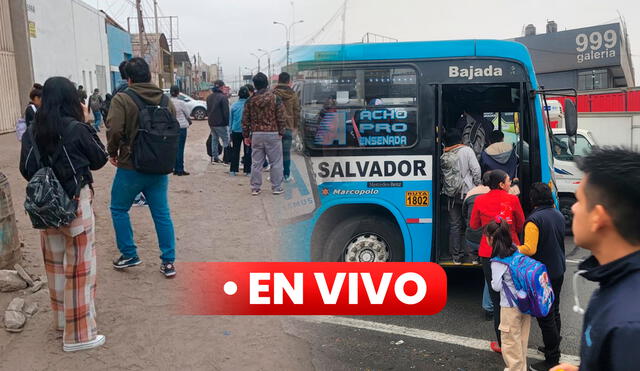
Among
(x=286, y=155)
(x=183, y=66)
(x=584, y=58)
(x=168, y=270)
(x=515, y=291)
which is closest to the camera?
(x=515, y=291)

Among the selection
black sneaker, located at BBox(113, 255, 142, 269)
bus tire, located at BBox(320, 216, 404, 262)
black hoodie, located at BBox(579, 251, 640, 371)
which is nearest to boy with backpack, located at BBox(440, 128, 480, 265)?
bus tire, located at BBox(320, 216, 404, 262)

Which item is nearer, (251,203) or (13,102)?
(251,203)

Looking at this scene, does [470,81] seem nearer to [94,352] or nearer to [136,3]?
[94,352]

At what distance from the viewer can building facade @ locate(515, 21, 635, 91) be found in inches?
1284

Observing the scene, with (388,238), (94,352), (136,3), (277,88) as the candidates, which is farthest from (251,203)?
(136,3)

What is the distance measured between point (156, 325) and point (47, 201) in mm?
1298

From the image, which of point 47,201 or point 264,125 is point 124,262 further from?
point 264,125

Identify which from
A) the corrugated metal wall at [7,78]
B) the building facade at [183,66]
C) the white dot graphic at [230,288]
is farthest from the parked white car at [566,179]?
the building facade at [183,66]

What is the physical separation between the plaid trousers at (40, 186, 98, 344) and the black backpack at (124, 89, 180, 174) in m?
0.83

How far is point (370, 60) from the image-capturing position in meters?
5.52

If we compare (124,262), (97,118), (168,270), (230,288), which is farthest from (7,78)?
(230,288)

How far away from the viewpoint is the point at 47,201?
345 cm

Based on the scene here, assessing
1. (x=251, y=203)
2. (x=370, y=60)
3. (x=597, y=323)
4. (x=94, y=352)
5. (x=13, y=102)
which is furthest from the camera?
(x=13, y=102)

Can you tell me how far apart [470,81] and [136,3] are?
30.6 meters
